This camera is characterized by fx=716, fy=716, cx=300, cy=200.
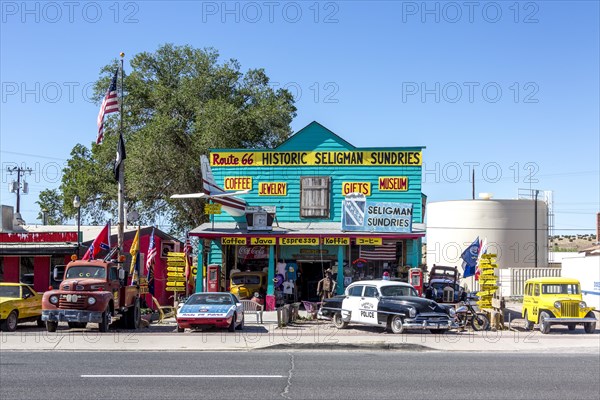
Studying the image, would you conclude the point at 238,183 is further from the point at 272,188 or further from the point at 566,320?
the point at 566,320

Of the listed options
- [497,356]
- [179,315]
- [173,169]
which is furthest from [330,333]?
[173,169]

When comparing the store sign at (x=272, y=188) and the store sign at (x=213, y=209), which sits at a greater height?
the store sign at (x=272, y=188)

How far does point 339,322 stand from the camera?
970 inches

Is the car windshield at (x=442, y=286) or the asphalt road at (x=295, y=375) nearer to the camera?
the asphalt road at (x=295, y=375)

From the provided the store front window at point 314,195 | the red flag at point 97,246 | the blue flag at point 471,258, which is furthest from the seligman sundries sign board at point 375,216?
the red flag at point 97,246

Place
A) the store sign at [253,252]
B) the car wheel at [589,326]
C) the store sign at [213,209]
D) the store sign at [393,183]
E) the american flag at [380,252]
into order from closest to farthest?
the car wheel at [589,326]
the store sign at [213,209]
the american flag at [380,252]
the store sign at [393,183]
the store sign at [253,252]

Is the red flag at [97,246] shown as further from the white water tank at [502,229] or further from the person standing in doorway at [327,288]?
the white water tank at [502,229]

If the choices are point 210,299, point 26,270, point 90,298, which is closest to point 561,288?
point 210,299

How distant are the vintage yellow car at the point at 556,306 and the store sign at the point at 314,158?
394 inches

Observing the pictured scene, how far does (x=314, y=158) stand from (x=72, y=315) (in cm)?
1521

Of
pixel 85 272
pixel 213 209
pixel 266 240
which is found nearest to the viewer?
pixel 85 272

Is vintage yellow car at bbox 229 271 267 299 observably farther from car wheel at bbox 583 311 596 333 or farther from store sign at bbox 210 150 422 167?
car wheel at bbox 583 311 596 333

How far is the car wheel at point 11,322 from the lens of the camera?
23.4 metres

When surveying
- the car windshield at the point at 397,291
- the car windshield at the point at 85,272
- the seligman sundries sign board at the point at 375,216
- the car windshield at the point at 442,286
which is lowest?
the car windshield at the point at 442,286
